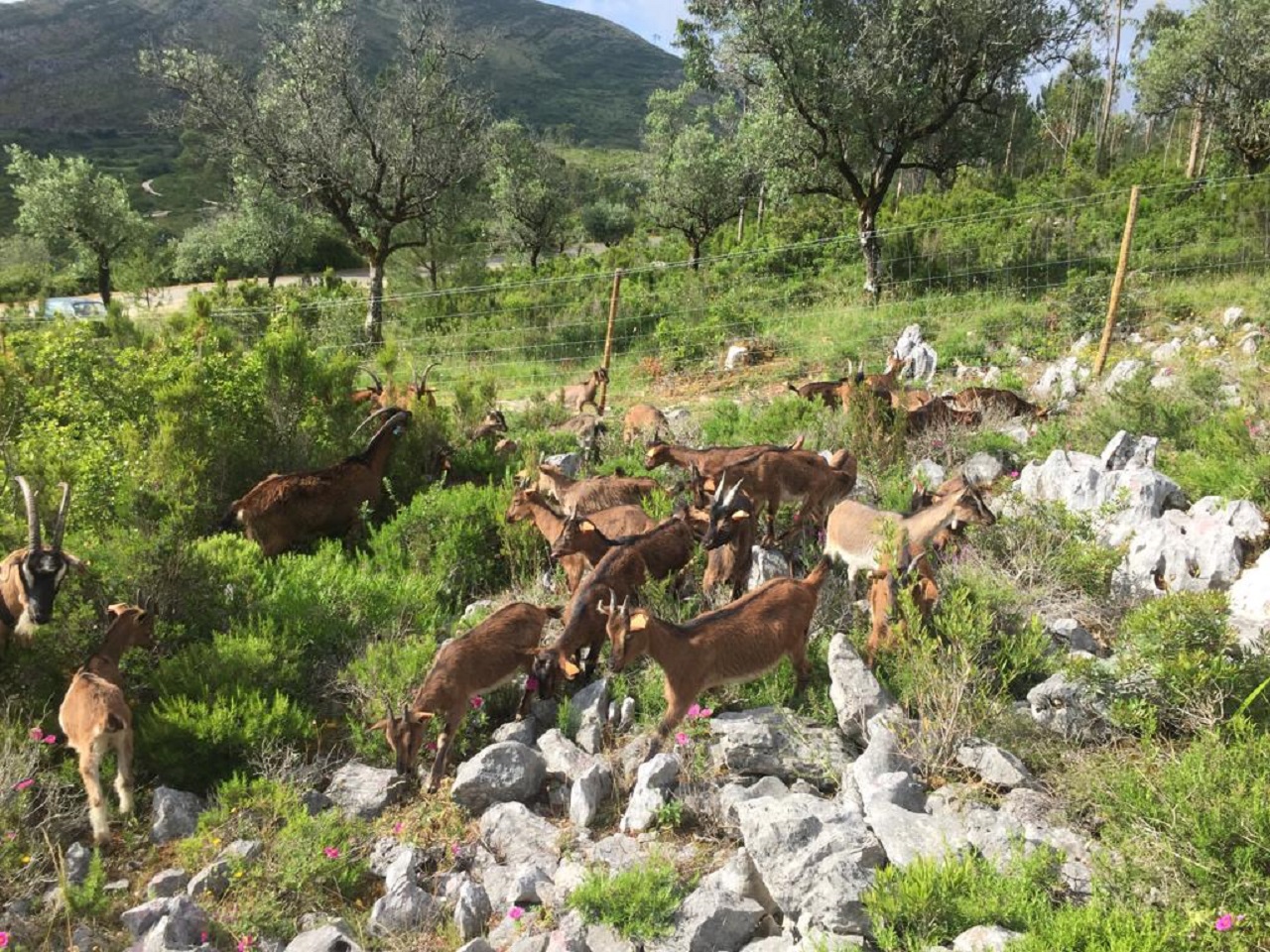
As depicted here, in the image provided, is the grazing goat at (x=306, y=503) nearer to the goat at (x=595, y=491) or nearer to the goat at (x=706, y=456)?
the goat at (x=595, y=491)

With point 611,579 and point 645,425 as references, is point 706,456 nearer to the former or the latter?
point 611,579

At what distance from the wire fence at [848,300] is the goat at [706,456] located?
7.40 metres

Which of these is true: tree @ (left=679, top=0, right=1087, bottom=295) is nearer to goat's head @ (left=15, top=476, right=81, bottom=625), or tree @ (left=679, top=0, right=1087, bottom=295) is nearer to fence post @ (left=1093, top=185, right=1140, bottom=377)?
fence post @ (left=1093, top=185, right=1140, bottom=377)

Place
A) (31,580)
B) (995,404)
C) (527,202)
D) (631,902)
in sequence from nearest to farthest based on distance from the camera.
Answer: (631,902)
(31,580)
(995,404)
(527,202)

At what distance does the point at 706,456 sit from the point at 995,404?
4253mm

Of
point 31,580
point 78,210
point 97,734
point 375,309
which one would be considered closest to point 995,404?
point 97,734

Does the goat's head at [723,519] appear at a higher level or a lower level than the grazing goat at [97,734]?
higher

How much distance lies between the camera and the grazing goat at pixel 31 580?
204 inches

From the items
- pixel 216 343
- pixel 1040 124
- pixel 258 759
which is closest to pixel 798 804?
pixel 258 759

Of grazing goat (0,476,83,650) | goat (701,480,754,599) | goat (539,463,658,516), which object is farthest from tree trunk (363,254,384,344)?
goat (701,480,754,599)

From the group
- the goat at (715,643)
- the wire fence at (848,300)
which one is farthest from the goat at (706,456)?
the wire fence at (848,300)

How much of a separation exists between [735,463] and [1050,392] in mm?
6167

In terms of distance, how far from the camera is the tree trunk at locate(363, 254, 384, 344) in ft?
65.3

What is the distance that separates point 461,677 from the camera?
5188 millimetres
